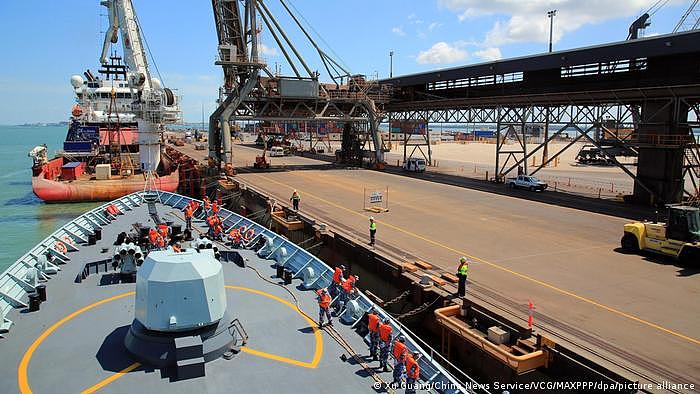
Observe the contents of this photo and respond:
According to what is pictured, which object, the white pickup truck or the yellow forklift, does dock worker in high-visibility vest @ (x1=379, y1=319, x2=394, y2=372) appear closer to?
the yellow forklift

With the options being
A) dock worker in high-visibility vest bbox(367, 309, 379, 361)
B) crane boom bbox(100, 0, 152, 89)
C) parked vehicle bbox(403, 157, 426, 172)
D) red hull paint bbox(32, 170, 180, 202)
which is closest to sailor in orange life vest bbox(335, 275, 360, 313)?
dock worker in high-visibility vest bbox(367, 309, 379, 361)

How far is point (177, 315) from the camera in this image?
9.74 meters

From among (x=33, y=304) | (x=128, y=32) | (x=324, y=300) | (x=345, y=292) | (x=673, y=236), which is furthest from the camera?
(x=128, y=32)

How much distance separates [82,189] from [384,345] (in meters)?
45.8

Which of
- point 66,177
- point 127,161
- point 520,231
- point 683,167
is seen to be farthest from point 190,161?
point 683,167

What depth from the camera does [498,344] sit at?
494 inches

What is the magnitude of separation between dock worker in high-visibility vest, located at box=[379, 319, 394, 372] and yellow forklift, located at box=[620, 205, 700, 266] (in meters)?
15.0

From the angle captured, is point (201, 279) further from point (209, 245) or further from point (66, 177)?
point (66, 177)

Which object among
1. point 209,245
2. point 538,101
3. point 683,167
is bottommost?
point 209,245

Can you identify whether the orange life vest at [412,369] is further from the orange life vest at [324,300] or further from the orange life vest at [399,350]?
the orange life vest at [324,300]

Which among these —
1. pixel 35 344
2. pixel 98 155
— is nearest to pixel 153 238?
pixel 35 344

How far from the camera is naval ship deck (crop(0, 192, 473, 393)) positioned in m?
9.14

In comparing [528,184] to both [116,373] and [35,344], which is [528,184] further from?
[35,344]

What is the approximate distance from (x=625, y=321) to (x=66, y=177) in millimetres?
52326
